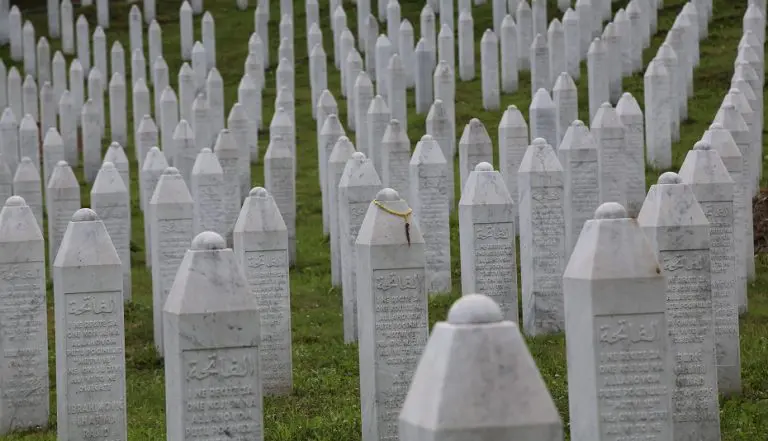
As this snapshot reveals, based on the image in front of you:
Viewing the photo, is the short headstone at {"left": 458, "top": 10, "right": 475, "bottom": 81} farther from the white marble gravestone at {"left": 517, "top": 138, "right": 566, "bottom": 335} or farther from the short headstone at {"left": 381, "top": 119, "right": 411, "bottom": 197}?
the white marble gravestone at {"left": 517, "top": 138, "right": 566, "bottom": 335}

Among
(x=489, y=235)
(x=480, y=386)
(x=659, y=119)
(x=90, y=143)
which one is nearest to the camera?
(x=480, y=386)

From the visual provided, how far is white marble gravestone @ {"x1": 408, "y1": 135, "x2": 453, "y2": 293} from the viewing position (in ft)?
58.3

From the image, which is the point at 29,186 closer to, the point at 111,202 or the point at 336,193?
the point at 111,202

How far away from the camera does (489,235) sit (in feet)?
50.5

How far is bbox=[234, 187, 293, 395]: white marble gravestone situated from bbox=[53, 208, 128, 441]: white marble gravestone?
2.32 meters

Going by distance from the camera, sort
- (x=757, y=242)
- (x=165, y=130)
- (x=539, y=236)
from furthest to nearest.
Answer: (x=165, y=130), (x=757, y=242), (x=539, y=236)

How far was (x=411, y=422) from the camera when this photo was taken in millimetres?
6211

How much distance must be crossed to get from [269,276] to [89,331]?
2.79 m

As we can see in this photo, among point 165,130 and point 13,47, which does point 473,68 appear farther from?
point 13,47

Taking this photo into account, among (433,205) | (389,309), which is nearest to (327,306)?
(433,205)

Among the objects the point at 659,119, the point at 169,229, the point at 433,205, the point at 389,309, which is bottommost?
the point at 389,309

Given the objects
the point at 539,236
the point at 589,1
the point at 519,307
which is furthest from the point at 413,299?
the point at 589,1

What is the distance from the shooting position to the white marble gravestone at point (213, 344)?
901 cm

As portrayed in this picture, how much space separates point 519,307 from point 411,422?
11316 mm
